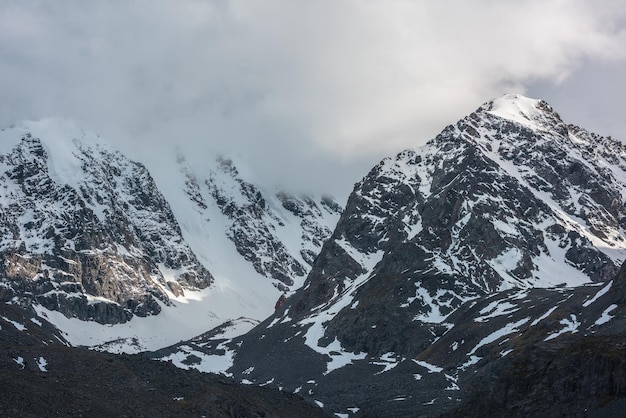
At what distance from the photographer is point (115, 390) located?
320ft

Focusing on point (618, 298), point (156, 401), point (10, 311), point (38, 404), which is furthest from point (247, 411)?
point (10, 311)

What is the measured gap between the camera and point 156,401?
9862cm

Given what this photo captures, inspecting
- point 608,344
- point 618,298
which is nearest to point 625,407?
point 608,344

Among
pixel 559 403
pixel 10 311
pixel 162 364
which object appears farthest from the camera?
pixel 10 311

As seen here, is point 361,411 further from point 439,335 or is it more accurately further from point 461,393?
point 439,335

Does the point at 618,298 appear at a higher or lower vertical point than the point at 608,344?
higher

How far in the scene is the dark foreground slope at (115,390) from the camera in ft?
279

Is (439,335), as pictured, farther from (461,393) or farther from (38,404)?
(38,404)

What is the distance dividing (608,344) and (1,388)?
67.3 meters

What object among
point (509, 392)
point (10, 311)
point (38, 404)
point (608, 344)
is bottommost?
point (38, 404)

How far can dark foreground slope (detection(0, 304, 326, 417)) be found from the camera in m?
85.1

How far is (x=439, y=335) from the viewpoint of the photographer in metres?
195

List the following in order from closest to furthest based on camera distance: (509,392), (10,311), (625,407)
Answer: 1. (625,407)
2. (509,392)
3. (10,311)

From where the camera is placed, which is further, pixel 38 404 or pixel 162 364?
pixel 162 364
